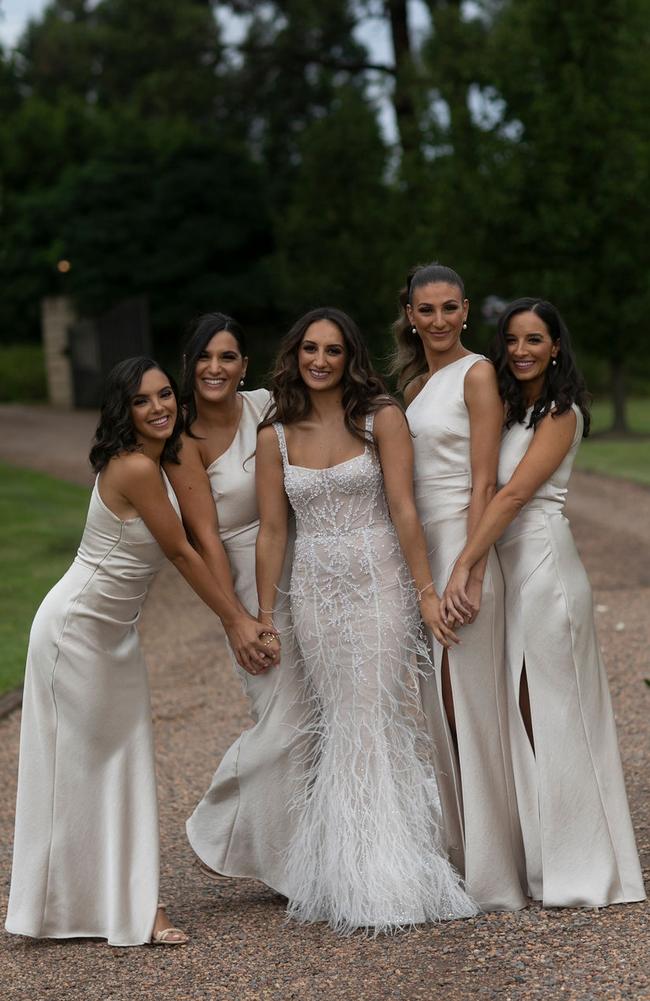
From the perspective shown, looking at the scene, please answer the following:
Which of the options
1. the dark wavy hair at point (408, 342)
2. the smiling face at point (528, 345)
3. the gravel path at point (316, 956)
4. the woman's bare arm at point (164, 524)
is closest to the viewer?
the gravel path at point (316, 956)

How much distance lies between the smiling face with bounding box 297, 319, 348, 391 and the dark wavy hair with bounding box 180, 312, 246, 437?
1.00 ft

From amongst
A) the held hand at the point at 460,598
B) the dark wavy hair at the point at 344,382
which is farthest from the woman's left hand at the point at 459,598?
the dark wavy hair at the point at 344,382

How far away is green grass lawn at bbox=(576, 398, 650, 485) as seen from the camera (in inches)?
699

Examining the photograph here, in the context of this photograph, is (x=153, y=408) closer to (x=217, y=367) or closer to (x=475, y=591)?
(x=217, y=367)

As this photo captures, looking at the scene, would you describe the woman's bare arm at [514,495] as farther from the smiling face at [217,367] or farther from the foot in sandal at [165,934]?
the foot in sandal at [165,934]

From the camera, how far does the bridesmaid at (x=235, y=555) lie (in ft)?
14.4

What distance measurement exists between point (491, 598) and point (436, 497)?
1.24 ft

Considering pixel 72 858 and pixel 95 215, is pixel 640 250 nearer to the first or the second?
pixel 95 215

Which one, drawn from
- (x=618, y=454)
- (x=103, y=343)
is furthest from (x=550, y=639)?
(x=103, y=343)

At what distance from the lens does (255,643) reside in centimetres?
436

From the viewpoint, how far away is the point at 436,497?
434cm

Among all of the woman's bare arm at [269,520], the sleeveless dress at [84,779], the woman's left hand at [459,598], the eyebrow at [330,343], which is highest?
the eyebrow at [330,343]

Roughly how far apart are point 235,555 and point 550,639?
1097mm

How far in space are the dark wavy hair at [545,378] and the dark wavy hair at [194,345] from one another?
34.6 inches
